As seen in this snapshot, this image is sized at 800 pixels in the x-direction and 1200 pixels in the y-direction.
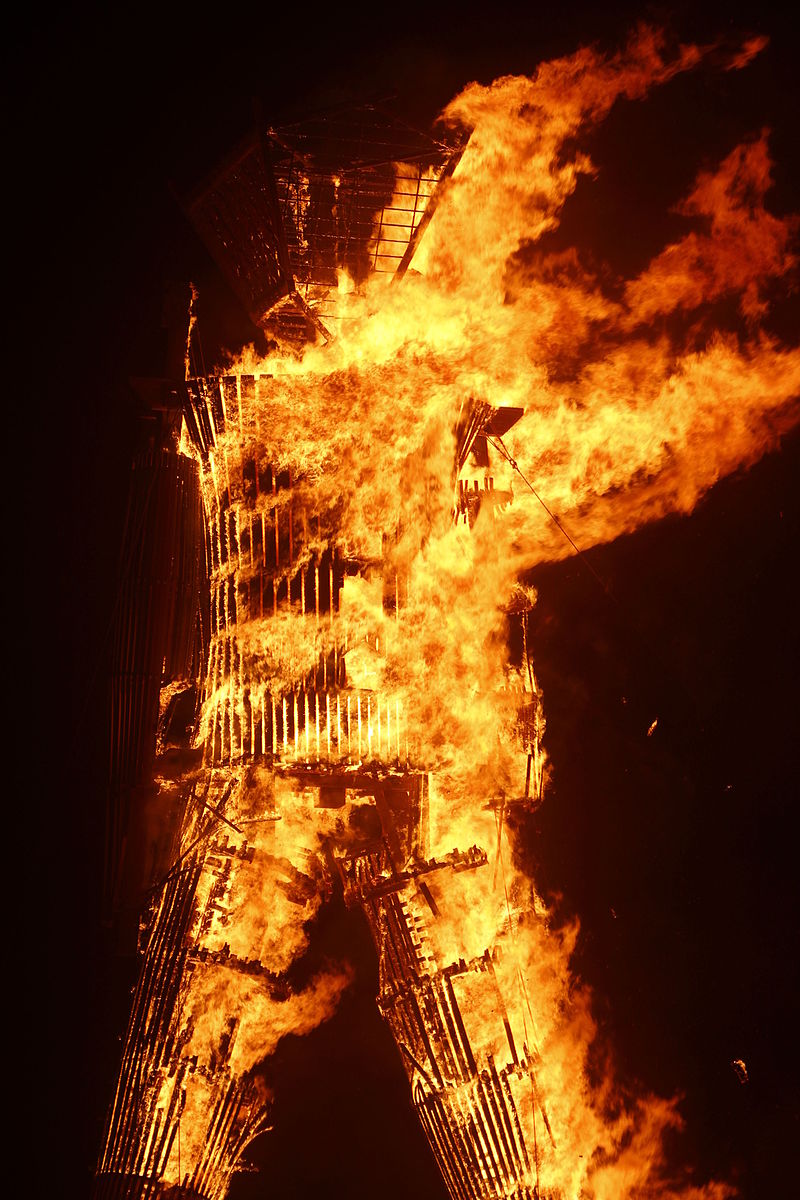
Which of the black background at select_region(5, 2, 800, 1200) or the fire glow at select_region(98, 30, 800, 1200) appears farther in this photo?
the black background at select_region(5, 2, 800, 1200)

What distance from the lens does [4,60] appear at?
334cm

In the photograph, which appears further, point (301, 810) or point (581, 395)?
point (581, 395)

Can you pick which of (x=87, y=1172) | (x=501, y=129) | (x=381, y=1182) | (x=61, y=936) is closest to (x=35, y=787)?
(x=61, y=936)

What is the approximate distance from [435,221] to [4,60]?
248 cm

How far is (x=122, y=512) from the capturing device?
367 centimetres

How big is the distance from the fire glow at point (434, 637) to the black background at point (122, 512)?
21 cm

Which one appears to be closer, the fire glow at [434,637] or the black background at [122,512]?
the fire glow at [434,637]

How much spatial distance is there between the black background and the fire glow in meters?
0.21

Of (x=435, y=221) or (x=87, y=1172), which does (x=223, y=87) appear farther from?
(x=87, y=1172)

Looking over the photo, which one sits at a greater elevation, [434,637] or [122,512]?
[122,512]

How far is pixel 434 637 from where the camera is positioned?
3648mm

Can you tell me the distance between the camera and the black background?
11.4 feet

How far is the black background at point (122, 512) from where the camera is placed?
137 inches

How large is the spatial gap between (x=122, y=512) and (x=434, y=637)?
2008 mm
